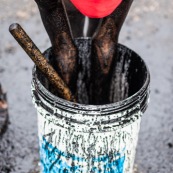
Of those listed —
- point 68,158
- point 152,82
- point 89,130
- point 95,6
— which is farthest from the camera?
Result: point 152,82

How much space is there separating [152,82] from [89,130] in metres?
1.88

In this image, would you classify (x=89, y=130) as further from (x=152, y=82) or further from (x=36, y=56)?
(x=152, y=82)

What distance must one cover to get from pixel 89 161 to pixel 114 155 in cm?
15

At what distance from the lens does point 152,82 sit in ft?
13.0

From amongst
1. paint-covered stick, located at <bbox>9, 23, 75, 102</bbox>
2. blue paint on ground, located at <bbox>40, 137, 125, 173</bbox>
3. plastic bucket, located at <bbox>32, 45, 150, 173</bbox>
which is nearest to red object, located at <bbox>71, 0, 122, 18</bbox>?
paint-covered stick, located at <bbox>9, 23, 75, 102</bbox>

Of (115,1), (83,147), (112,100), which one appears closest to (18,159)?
(112,100)

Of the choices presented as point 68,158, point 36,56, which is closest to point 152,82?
→ point 68,158

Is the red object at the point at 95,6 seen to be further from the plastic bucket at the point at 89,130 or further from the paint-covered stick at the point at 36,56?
the plastic bucket at the point at 89,130

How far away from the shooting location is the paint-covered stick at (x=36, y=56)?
2.14m

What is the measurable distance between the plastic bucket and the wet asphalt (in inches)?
29.3

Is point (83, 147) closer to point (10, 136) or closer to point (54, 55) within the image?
point (54, 55)

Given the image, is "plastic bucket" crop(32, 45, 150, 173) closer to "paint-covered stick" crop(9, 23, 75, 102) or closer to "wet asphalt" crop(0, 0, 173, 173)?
"paint-covered stick" crop(9, 23, 75, 102)

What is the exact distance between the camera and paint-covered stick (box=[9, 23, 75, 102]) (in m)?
2.14

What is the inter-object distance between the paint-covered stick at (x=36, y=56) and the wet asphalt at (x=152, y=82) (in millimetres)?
1130
